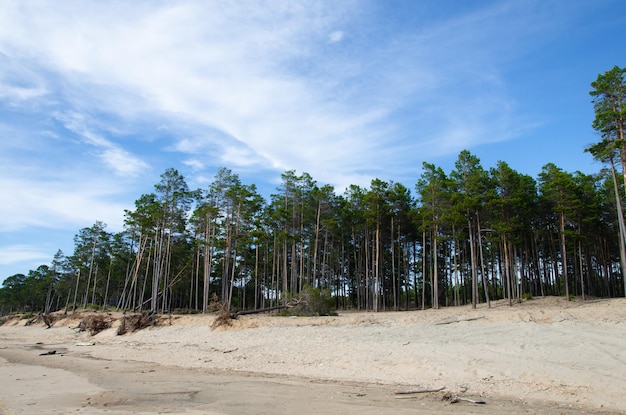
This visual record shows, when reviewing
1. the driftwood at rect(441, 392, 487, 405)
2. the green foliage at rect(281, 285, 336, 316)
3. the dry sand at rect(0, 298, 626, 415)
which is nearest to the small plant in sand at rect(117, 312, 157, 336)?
the dry sand at rect(0, 298, 626, 415)

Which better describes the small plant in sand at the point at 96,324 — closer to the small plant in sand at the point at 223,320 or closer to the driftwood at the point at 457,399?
the small plant in sand at the point at 223,320

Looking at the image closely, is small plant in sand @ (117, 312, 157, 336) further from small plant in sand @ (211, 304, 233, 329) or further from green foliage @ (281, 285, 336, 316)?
green foliage @ (281, 285, 336, 316)

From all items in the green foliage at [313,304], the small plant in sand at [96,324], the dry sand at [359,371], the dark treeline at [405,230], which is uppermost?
the dark treeline at [405,230]

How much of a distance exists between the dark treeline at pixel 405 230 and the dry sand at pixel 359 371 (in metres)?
9.89

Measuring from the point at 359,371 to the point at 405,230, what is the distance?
3342 centimetres

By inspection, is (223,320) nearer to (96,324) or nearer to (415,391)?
(96,324)

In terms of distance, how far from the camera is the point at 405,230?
4444 centimetres

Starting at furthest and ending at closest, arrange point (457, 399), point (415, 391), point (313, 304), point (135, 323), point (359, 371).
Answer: point (135, 323) < point (313, 304) < point (359, 371) < point (415, 391) < point (457, 399)

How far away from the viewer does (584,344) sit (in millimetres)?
12539

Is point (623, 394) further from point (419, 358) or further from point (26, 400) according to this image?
point (26, 400)

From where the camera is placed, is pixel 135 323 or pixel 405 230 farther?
pixel 405 230

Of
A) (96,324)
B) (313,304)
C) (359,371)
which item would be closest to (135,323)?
(96,324)

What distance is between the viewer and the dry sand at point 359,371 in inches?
329

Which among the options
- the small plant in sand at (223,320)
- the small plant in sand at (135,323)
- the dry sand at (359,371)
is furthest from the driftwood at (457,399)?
the small plant in sand at (135,323)
